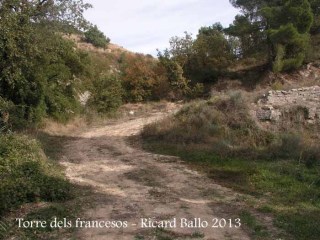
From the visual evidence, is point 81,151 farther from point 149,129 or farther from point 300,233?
point 300,233

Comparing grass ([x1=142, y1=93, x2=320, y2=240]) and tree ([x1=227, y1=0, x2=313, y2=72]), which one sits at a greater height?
tree ([x1=227, y1=0, x2=313, y2=72])

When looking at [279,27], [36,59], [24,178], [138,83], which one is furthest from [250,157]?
[138,83]

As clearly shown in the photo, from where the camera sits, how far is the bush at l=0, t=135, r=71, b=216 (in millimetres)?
8414

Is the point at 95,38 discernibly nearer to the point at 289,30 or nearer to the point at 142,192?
the point at 289,30

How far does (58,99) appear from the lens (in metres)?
20.4

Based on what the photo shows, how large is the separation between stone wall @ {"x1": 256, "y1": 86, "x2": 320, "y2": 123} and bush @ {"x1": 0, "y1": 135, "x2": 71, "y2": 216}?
8.66 meters

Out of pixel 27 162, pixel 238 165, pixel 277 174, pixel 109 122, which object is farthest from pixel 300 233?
pixel 109 122

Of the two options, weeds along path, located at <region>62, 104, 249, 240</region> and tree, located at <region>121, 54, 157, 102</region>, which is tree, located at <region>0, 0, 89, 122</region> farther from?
tree, located at <region>121, 54, 157, 102</region>

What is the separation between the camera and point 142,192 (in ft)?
32.3

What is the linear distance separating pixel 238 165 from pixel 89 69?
13.4m

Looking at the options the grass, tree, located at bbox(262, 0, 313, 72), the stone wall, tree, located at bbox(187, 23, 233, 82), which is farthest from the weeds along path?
tree, located at bbox(187, 23, 233, 82)

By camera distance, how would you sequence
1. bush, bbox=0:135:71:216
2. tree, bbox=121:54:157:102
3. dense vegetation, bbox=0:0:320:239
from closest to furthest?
bush, bbox=0:135:71:216 < dense vegetation, bbox=0:0:320:239 < tree, bbox=121:54:157:102

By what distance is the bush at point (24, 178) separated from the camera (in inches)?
331

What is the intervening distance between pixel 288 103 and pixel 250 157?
440cm
